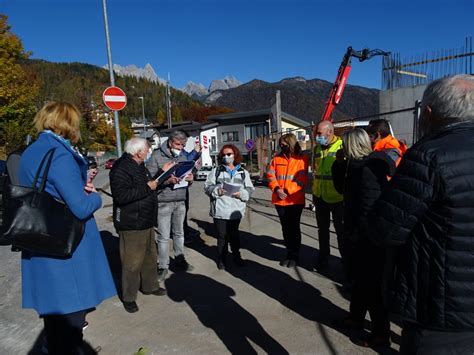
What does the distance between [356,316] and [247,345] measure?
983 mm

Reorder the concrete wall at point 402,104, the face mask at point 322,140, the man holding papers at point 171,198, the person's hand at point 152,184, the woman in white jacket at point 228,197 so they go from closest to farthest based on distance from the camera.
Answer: the person's hand at point 152,184 < the face mask at point 322,140 < the man holding papers at point 171,198 < the woman in white jacket at point 228,197 < the concrete wall at point 402,104

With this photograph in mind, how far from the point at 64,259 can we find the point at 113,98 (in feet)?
22.6

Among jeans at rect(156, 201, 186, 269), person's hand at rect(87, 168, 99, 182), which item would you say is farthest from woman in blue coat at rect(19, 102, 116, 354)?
jeans at rect(156, 201, 186, 269)

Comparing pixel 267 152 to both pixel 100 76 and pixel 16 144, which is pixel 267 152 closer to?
pixel 16 144

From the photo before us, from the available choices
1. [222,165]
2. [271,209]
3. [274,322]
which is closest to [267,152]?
[271,209]

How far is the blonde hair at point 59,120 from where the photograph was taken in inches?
89.0

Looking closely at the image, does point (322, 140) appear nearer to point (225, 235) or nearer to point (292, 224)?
point (292, 224)

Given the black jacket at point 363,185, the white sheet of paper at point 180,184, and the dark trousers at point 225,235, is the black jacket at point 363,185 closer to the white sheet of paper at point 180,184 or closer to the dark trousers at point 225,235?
the dark trousers at point 225,235

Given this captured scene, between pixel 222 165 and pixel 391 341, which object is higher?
pixel 222 165

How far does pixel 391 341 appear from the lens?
120 inches

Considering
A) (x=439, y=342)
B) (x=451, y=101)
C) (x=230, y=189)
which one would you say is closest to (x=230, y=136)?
(x=230, y=189)

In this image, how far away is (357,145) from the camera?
3084 mm

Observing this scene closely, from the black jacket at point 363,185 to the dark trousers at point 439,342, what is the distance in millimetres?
973

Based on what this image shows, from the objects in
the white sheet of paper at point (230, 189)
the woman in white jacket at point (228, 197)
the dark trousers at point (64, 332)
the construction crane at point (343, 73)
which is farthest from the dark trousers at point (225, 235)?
the construction crane at point (343, 73)
